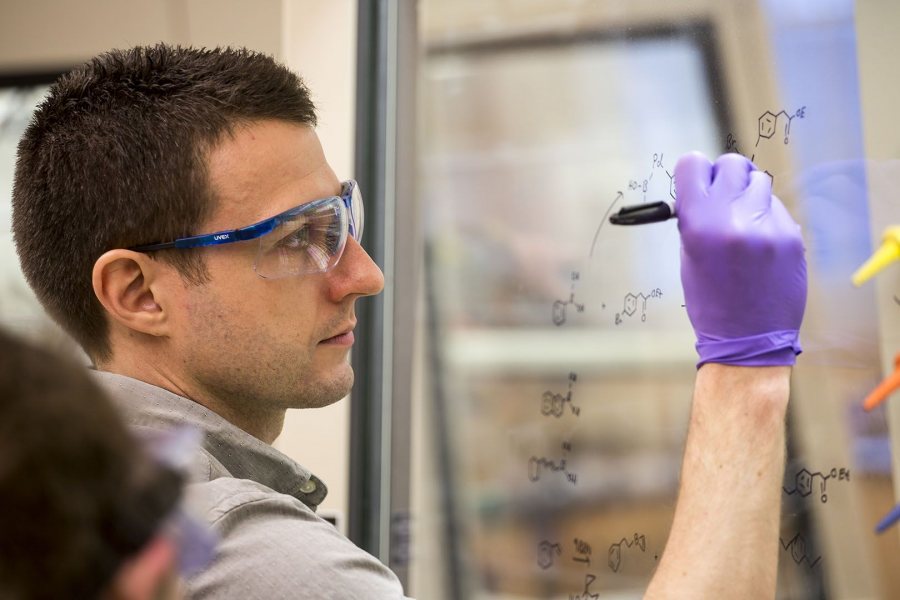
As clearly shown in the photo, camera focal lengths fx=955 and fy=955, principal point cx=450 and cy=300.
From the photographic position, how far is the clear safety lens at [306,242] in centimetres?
→ 107

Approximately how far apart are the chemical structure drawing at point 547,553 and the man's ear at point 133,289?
29.4 inches

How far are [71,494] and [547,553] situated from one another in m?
1.21

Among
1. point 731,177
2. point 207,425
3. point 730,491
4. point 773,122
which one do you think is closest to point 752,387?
point 730,491

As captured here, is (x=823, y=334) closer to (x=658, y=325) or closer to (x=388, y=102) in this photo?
(x=658, y=325)

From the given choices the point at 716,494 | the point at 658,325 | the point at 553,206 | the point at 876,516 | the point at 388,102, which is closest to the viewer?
the point at 716,494

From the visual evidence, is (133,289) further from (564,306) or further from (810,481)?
(810,481)

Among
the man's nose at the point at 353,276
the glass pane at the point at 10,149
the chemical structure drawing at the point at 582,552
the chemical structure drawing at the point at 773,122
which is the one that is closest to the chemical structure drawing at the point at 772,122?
the chemical structure drawing at the point at 773,122

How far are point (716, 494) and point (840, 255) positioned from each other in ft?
1.13

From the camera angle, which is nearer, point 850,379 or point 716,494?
point 716,494

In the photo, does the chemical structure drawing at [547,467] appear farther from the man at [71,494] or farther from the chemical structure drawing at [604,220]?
the man at [71,494]

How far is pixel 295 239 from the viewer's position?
109cm

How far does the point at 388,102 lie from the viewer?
1.85 m

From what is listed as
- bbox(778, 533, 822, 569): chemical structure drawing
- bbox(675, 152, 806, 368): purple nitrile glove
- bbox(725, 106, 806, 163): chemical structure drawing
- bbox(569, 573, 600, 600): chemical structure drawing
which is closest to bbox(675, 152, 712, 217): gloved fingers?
bbox(675, 152, 806, 368): purple nitrile glove

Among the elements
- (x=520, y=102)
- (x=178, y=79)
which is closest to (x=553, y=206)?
(x=520, y=102)
